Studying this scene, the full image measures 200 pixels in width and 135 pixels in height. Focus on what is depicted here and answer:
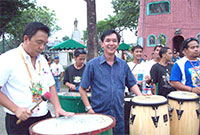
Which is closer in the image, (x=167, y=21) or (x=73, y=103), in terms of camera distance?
(x=73, y=103)

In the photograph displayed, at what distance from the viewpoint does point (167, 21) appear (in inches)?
725

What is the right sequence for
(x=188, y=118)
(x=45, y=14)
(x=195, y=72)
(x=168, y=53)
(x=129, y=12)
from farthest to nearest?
(x=45, y=14) → (x=129, y=12) → (x=168, y=53) → (x=195, y=72) → (x=188, y=118)

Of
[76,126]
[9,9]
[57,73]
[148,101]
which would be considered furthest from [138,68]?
[9,9]

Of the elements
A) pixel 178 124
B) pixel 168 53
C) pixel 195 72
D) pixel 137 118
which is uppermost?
pixel 168 53

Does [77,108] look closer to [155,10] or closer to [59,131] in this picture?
[59,131]

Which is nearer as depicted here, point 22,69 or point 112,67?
point 22,69

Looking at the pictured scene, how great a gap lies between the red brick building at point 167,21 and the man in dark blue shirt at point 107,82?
1612 cm

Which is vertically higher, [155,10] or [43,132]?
[155,10]

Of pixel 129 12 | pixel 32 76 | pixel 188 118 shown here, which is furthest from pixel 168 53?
pixel 129 12

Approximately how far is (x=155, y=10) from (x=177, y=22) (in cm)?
226

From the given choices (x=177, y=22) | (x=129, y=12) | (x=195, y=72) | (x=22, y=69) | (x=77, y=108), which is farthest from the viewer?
(x=129, y=12)

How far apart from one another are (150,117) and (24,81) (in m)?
1.52

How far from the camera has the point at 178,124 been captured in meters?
2.92

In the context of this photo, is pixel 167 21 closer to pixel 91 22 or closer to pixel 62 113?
pixel 91 22
